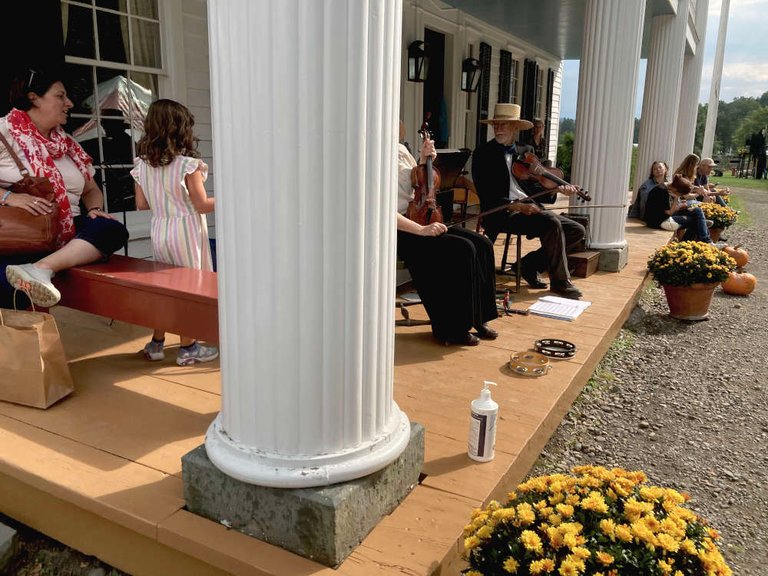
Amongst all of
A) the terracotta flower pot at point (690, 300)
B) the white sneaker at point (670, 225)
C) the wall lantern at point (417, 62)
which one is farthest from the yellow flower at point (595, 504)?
the white sneaker at point (670, 225)

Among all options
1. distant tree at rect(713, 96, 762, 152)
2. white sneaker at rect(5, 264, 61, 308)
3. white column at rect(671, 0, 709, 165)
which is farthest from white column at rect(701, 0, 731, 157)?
distant tree at rect(713, 96, 762, 152)

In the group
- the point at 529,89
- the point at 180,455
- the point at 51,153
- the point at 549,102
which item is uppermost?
the point at 529,89

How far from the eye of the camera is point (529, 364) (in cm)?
323

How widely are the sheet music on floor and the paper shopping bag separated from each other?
9.69 feet

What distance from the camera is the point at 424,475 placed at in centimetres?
222

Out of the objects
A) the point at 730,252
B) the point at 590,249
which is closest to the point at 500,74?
the point at 730,252

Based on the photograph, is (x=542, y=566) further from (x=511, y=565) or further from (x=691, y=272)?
(x=691, y=272)

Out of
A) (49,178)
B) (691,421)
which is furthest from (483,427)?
(49,178)

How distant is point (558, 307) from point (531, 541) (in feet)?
10.4

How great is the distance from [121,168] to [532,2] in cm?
629

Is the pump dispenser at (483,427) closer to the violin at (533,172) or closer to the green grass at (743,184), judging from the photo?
the violin at (533,172)

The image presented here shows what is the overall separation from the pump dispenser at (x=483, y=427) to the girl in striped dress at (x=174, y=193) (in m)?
1.43

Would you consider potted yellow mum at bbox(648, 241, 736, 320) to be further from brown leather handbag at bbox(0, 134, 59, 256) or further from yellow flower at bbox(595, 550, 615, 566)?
brown leather handbag at bbox(0, 134, 59, 256)

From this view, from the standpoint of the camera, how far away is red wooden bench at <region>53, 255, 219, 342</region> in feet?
8.42
